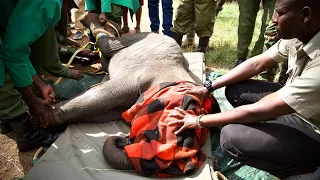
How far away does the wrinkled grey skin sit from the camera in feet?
8.44

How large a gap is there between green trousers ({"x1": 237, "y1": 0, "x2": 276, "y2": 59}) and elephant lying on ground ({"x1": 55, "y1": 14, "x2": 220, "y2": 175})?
114cm

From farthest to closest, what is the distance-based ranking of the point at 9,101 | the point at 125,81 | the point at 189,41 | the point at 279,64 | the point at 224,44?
the point at 224,44, the point at 189,41, the point at 279,64, the point at 125,81, the point at 9,101

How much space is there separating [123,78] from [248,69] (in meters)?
1.12

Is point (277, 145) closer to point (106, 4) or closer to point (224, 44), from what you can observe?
point (106, 4)

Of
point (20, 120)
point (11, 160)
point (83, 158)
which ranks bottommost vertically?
point (11, 160)

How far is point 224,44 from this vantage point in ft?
16.3

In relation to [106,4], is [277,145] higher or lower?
lower

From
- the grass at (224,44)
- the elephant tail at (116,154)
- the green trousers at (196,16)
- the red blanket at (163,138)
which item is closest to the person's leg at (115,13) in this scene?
the green trousers at (196,16)

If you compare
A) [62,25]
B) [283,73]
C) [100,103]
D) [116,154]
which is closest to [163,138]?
[116,154]

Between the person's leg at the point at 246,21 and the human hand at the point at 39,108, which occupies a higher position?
the person's leg at the point at 246,21

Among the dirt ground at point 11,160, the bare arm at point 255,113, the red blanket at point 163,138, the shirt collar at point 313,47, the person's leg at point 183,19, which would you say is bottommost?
the dirt ground at point 11,160

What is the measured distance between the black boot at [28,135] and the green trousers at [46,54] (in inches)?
24.3

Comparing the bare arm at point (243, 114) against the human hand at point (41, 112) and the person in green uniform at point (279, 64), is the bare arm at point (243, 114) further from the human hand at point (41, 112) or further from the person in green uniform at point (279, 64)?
the person in green uniform at point (279, 64)

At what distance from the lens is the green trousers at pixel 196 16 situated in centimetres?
403
